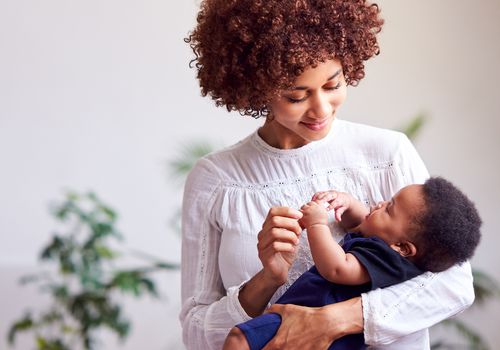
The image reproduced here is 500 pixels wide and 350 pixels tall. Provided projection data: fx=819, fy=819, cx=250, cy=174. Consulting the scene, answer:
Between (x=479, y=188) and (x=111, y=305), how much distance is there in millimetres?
1825

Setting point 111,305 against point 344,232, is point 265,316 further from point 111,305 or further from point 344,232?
point 111,305

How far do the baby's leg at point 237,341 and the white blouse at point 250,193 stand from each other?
0.50ft

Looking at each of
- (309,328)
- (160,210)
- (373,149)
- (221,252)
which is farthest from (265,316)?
(160,210)

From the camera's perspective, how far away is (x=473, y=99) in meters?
3.93

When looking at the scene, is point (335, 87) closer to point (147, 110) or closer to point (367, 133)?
point (367, 133)

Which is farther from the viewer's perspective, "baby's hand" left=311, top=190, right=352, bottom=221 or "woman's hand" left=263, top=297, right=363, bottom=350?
"baby's hand" left=311, top=190, right=352, bottom=221

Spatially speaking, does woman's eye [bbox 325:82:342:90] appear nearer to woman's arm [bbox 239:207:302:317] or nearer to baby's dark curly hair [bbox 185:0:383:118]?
baby's dark curly hair [bbox 185:0:383:118]

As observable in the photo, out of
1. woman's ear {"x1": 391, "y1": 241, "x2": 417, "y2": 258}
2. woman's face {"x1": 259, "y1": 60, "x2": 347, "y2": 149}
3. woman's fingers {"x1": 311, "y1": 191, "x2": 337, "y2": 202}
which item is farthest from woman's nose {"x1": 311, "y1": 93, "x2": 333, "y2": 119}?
woman's ear {"x1": 391, "y1": 241, "x2": 417, "y2": 258}

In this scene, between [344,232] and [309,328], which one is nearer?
[309,328]

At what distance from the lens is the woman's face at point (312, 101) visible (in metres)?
1.56

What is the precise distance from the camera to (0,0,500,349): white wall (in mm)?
3742

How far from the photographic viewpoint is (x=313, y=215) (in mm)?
1557

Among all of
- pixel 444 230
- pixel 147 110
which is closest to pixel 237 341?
pixel 444 230

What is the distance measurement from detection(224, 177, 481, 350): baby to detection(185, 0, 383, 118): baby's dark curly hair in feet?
0.86
